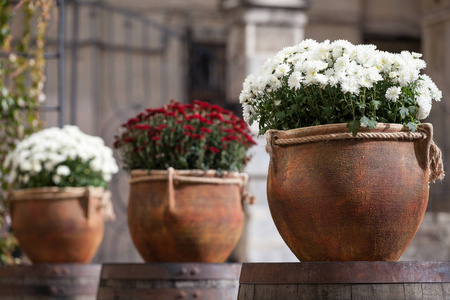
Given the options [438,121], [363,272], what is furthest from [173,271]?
[438,121]

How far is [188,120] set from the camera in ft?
10.4

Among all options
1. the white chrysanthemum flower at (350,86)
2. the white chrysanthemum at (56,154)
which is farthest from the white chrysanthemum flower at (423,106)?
the white chrysanthemum at (56,154)

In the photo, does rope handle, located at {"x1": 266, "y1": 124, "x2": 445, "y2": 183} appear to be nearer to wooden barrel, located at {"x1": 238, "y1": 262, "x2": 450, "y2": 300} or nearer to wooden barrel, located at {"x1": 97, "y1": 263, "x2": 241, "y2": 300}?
wooden barrel, located at {"x1": 238, "y1": 262, "x2": 450, "y2": 300}

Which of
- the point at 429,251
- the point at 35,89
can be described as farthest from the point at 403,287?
the point at 429,251

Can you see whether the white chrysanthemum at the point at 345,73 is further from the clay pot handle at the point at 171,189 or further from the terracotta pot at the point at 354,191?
the clay pot handle at the point at 171,189

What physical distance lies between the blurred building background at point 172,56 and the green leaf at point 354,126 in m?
4.11

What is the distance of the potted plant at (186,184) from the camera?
3.05 m

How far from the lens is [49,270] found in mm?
3625

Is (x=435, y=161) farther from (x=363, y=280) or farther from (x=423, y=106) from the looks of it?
(x=363, y=280)

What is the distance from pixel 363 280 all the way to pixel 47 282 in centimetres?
209

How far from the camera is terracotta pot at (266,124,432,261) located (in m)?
2.03

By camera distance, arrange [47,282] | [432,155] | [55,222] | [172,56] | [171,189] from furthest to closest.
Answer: [172,56] → [55,222] → [47,282] → [171,189] → [432,155]

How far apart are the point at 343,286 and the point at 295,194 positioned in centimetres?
30

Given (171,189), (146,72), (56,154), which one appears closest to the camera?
(171,189)
